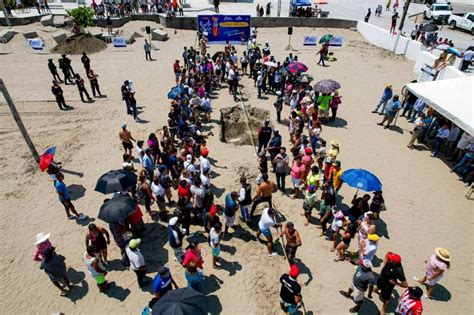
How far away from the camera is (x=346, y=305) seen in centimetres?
726

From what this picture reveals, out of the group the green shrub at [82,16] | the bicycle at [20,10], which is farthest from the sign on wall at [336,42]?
the bicycle at [20,10]

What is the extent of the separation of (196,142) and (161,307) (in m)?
7.24

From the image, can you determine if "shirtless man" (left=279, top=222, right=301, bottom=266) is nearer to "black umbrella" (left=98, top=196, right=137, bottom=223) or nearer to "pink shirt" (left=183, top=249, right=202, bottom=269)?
"pink shirt" (left=183, top=249, right=202, bottom=269)

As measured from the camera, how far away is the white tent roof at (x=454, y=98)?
437 inches

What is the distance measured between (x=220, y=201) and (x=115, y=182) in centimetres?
346

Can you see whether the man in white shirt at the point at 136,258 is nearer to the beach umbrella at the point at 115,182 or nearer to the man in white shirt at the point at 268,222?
the beach umbrella at the point at 115,182

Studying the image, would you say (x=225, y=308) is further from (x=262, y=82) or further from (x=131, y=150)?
(x=262, y=82)

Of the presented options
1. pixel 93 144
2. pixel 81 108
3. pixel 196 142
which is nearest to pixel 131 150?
pixel 93 144

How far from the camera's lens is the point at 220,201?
34.1ft

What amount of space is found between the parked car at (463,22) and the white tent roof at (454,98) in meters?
22.8

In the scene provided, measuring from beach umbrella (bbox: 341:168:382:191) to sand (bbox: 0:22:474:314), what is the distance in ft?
5.83

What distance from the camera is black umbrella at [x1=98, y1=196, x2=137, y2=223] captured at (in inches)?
291

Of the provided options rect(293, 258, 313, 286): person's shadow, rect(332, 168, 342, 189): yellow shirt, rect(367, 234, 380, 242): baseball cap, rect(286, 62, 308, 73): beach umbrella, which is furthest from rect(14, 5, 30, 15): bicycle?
rect(367, 234, 380, 242): baseball cap

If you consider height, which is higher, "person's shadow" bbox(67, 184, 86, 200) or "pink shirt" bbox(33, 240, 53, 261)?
"pink shirt" bbox(33, 240, 53, 261)
